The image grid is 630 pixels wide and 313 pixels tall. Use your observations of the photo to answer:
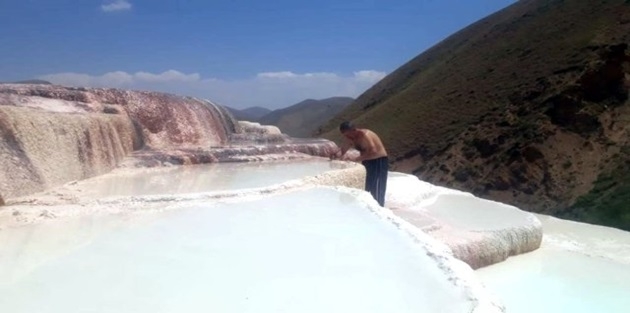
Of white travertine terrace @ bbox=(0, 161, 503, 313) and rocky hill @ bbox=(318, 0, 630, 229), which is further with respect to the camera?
rocky hill @ bbox=(318, 0, 630, 229)

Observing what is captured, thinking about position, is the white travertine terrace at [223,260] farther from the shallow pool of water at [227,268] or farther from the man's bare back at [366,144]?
the man's bare back at [366,144]

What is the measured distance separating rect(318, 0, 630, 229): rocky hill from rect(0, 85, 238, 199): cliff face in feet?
47.5

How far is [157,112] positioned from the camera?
25.7 feet

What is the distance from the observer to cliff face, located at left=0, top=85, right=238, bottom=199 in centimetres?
483

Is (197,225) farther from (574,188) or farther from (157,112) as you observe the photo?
(574,188)

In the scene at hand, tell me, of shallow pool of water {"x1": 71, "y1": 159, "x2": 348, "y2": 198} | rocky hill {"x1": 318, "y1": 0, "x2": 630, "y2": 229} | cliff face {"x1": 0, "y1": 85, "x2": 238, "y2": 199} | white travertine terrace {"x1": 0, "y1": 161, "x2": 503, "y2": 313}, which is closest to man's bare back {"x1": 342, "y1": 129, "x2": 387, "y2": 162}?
shallow pool of water {"x1": 71, "y1": 159, "x2": 348, "y2": 198}

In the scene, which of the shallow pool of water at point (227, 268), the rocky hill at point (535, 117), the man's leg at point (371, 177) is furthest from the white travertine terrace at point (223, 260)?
the rocky hill at point (535, 117)

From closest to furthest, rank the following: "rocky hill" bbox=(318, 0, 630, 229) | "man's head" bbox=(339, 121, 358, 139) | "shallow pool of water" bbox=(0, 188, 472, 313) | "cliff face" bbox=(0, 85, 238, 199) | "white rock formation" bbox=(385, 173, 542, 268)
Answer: "shallow pool of water" bbox=(0, 188, 472, 313) → "cliff face" bbox=(0, 85, 238, 199) → "white rock formation" bbox=(385, 173, 542, 268) → "man's head" bbox=(339, 121, 358, 139) → "rocky hill" bbox=(318, 0, 630, 229)

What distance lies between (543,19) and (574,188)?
776 inches

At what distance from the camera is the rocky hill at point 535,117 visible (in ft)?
75.4

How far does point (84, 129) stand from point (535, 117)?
2585 centimetres

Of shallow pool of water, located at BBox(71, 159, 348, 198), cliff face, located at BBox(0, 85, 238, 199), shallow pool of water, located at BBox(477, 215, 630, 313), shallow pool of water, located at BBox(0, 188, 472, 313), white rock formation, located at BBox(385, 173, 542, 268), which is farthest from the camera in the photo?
white rock formation, located at BBox(385, 173, 542, 268)

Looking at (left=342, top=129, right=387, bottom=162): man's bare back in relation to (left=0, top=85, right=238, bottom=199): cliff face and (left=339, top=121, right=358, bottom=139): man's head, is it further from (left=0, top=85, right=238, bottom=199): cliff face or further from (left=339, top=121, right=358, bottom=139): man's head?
(left=0, top=85, right=238, bottom=199): cliff face

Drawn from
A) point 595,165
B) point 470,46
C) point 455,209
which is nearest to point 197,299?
point 455,209
